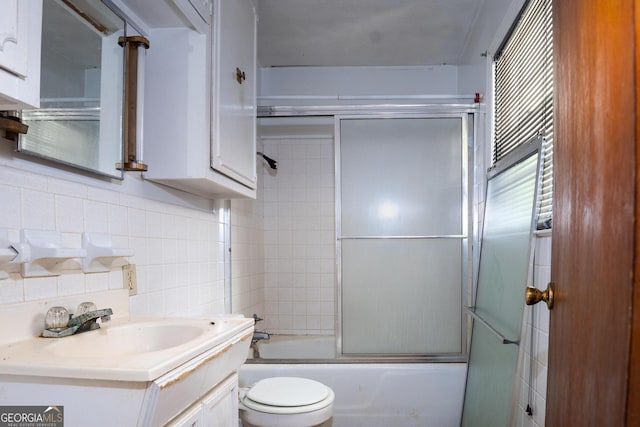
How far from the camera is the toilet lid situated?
1969 millimetres

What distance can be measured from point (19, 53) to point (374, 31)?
2447 mm

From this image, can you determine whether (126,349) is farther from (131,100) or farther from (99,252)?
(131,100)

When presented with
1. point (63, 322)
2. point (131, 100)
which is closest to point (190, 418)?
point (63, 322)

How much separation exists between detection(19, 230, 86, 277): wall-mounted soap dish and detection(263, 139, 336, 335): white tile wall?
2819 mm

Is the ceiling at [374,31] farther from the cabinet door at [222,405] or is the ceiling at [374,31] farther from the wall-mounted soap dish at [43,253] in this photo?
the cabinet door at [222,405]

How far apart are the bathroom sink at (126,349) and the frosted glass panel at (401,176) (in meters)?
1.62

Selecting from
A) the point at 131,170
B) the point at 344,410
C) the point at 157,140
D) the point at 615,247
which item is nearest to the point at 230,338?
the point at 131,170

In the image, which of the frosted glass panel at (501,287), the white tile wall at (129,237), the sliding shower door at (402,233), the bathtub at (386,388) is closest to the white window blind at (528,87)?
the frosted glass panel at (501,287)

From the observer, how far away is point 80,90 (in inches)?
54.6

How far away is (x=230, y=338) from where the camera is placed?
131cm

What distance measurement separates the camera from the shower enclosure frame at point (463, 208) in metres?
2.88

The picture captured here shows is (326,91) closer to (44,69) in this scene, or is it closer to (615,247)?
(44,69)

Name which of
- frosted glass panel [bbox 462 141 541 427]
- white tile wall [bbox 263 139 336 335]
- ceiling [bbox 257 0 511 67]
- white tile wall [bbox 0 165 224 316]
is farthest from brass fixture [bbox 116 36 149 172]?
white tile wall [bbox 263 139 336 335]

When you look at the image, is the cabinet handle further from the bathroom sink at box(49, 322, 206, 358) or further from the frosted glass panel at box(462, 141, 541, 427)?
the frosted glass panel at box(462, 141, 541, 427)
